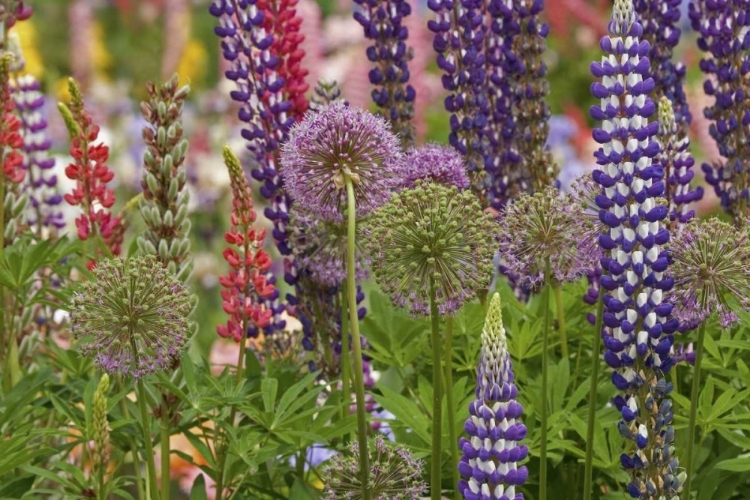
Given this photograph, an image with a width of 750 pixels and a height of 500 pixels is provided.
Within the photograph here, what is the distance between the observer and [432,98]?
9.37 metres

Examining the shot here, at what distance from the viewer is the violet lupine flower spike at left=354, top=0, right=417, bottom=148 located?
291 centimetres

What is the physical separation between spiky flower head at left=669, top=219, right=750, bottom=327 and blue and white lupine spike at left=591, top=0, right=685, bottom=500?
0.12 feet

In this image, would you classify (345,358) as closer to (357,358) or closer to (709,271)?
(357,358)

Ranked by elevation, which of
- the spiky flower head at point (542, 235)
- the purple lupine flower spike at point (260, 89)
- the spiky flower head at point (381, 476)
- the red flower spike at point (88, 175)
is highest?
the purple lupine flower spike at point (260, 89)

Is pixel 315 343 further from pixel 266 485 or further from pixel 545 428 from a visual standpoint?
pixel 545 428

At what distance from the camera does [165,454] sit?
2.38 meters

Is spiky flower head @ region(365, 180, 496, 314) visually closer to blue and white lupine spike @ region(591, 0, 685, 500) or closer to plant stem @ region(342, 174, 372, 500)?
plant stem @ region(342, 174, 372, 500)

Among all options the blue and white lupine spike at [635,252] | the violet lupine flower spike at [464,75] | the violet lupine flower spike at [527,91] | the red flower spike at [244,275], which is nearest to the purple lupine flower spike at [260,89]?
the red flower spike at [244,275]

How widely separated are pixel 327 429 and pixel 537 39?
1.21 meters

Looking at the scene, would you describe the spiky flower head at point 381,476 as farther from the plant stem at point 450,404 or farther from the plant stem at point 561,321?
the plant stem at point 561,321

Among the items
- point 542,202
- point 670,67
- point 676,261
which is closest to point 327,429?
point 542,202

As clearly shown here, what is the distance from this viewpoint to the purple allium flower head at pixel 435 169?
242 cm

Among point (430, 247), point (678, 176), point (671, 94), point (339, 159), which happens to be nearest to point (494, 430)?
point (430, 247)

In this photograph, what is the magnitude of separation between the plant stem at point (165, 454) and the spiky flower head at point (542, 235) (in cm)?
80
